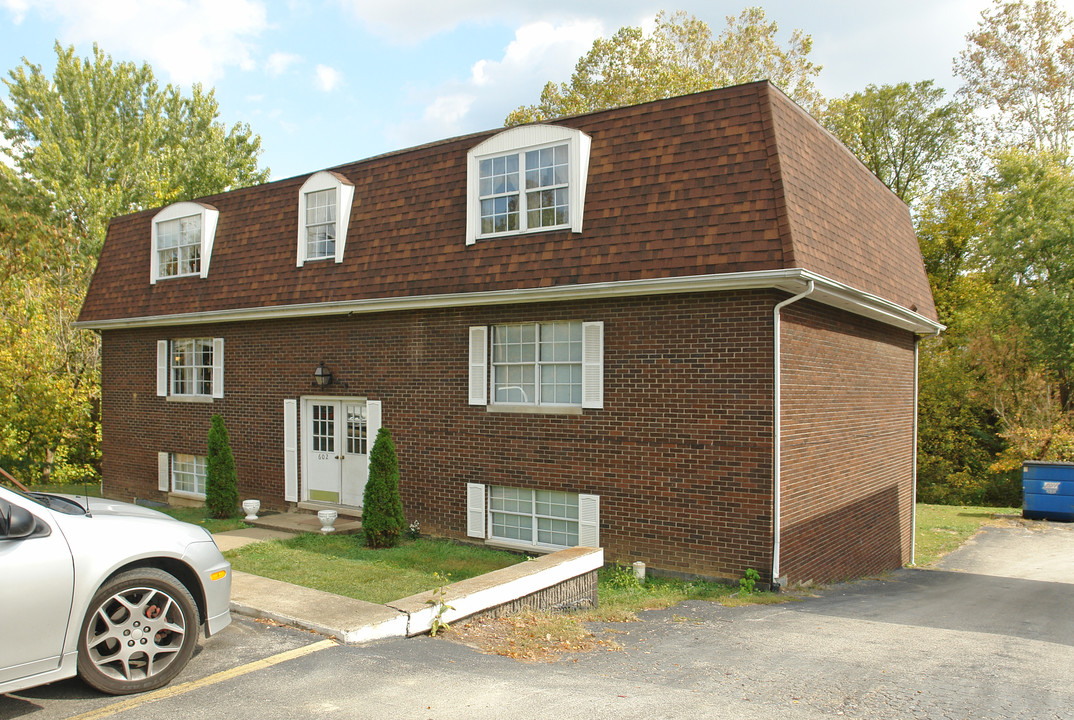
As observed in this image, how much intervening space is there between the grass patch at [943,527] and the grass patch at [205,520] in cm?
1254

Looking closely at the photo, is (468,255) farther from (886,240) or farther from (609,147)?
(886,240)

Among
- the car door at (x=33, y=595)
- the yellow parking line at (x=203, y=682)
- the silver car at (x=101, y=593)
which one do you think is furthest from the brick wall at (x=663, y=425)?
the car door at (x=33, y=595)

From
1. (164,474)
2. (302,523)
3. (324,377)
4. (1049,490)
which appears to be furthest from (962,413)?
(164,474)

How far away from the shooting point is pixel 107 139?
31.7 meters

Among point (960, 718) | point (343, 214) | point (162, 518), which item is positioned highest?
point (343, 214)

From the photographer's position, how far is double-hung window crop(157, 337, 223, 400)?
14.8m

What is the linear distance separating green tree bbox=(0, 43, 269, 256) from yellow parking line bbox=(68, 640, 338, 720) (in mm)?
25972

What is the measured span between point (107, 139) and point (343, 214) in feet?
81.2

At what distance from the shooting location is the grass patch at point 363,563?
8727 mm

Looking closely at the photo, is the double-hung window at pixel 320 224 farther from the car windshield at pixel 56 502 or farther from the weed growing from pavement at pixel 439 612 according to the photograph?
the car windshield at pixel 56 502

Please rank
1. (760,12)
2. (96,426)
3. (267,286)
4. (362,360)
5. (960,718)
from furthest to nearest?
(760,12) < (96,426) < (267,286) < (362,360) < (960,718)

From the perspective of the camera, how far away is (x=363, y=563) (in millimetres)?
9984

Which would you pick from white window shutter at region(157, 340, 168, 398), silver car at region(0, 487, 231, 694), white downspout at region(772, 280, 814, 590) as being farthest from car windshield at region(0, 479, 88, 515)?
white window shutter at region(157, 340, 168, 398)

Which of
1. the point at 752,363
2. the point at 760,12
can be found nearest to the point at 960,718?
the point at 752,363
